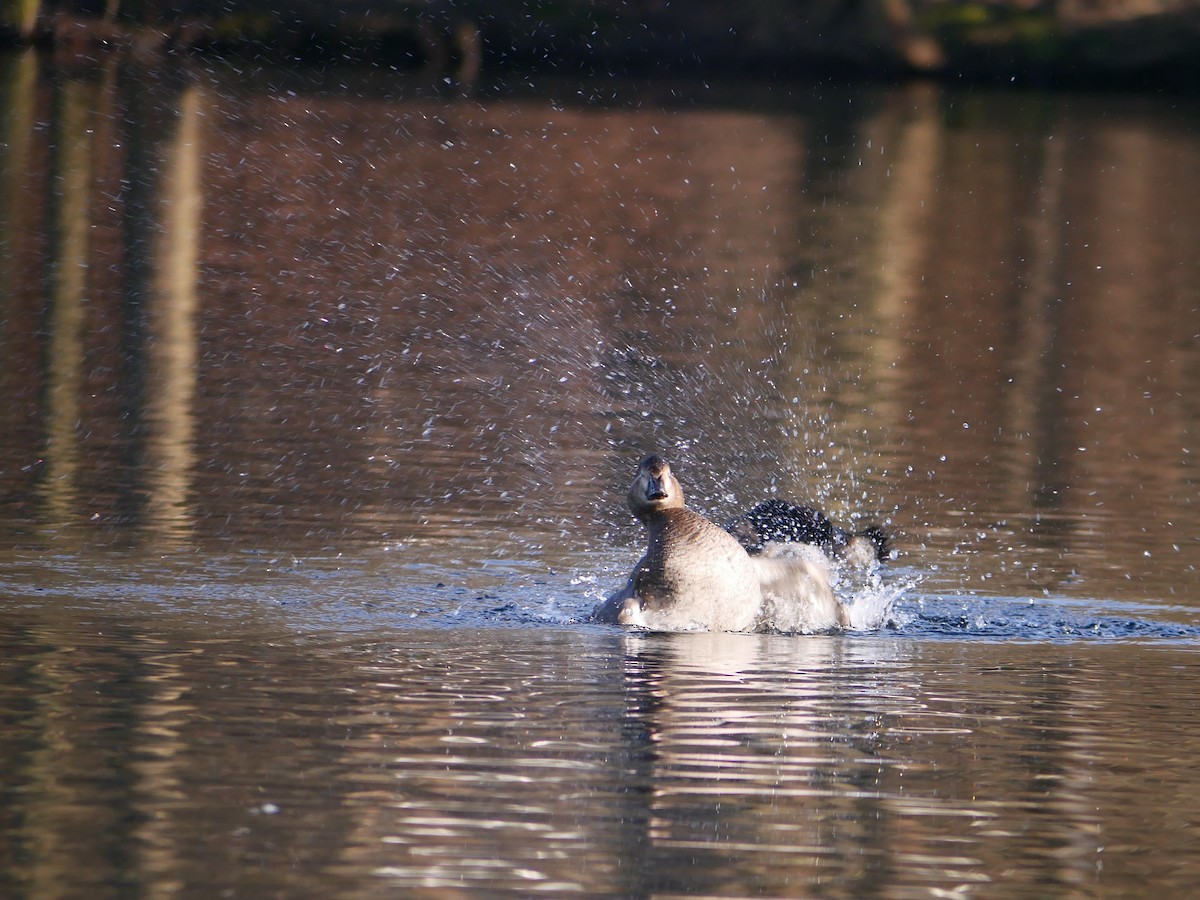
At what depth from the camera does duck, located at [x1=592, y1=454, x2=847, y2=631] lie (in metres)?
8.19

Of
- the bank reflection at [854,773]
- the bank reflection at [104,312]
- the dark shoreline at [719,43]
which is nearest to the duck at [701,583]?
the bank reflection at [854,773]

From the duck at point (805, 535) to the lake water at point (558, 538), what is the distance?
0.14 m

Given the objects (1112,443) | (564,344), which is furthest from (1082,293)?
(1112,443)

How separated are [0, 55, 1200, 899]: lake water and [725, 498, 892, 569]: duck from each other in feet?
0.46

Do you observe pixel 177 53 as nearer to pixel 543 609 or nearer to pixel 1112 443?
pixel 1112 443

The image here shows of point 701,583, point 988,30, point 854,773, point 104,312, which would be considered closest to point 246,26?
point 988,30

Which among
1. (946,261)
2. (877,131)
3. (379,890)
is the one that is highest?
(877,131)

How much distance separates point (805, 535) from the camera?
363 inches

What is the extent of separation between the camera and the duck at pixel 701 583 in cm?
819

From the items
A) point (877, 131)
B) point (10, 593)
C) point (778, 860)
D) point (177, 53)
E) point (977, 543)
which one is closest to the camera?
point (778, 860)

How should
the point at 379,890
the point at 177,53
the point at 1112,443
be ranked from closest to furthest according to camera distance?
the point at 379,890, the point at 1112,443, the point at 177,53

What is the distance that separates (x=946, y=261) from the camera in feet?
76.5

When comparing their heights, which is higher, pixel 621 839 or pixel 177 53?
pixel 177 53

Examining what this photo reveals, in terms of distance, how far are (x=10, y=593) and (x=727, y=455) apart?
508cm
